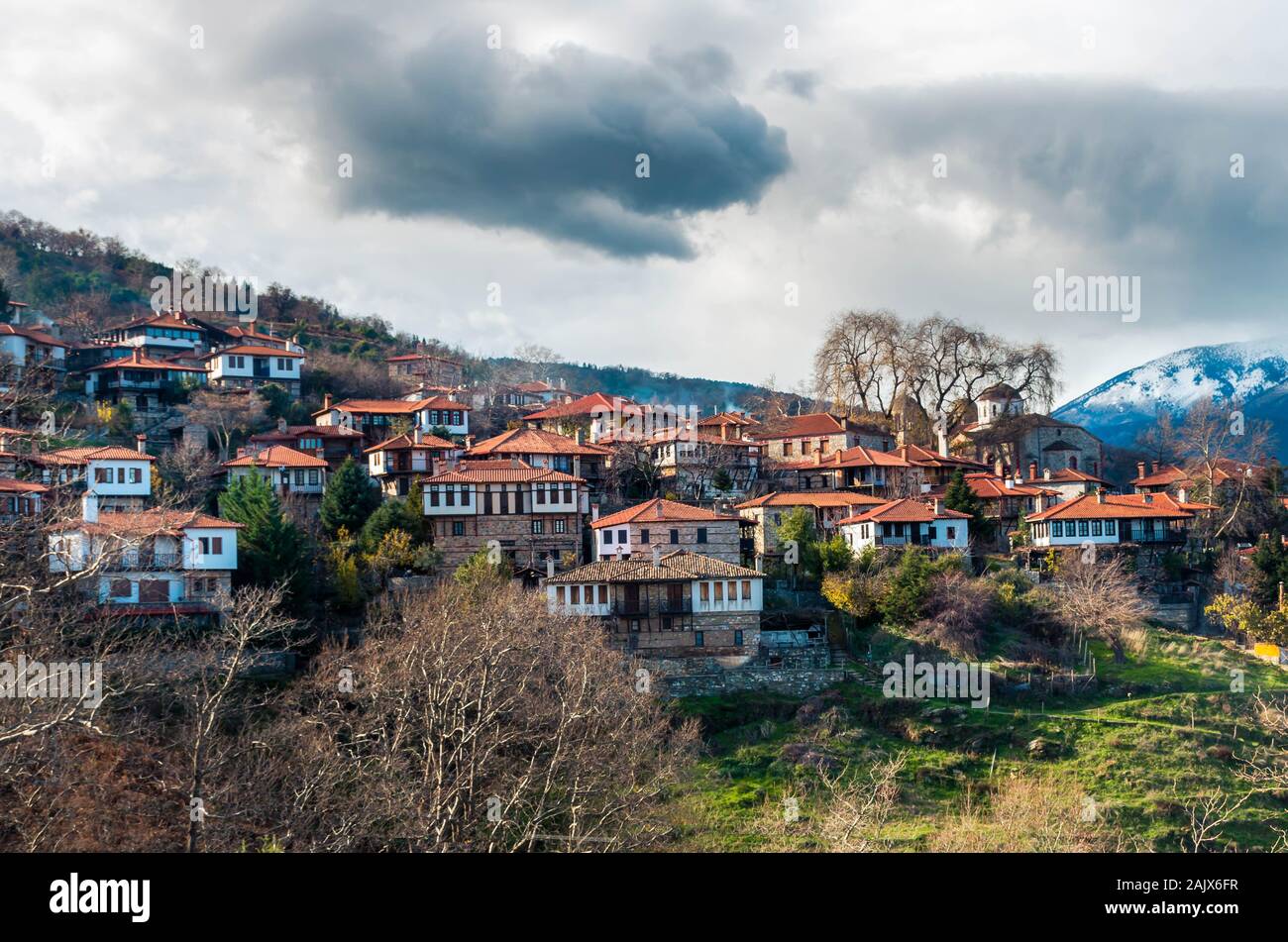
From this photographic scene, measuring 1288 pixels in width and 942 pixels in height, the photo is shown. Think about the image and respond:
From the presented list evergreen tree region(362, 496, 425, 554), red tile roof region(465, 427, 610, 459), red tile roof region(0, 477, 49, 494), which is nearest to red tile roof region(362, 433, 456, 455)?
red tile roof region(465, 427, 610, 459)

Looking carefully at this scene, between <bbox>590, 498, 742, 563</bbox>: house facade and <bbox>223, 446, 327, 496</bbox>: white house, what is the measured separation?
13.3 m

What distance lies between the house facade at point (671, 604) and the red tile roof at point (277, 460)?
15783 mm

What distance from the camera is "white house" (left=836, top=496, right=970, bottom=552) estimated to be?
4456cm

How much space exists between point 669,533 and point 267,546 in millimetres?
13808

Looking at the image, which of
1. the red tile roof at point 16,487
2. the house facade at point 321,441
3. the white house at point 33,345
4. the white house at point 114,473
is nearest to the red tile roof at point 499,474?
the house facade at point 321,441

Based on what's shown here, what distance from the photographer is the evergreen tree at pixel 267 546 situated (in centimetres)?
3609

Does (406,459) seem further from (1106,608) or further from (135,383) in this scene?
(1106,608)

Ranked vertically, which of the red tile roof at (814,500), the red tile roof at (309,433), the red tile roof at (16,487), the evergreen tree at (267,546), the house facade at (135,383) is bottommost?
the evergreen tree at (267,546)

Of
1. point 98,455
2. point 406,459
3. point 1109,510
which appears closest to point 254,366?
point 406,459

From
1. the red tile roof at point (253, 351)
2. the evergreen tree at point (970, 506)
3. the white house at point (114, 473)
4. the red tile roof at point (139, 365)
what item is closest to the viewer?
the white house at point (114, 473)

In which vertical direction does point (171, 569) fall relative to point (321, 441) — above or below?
below

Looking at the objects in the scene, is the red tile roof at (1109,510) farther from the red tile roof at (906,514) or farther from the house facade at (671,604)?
the house facade at (671,604)

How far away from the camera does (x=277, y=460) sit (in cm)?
4750

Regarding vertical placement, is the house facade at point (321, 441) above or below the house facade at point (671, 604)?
above
